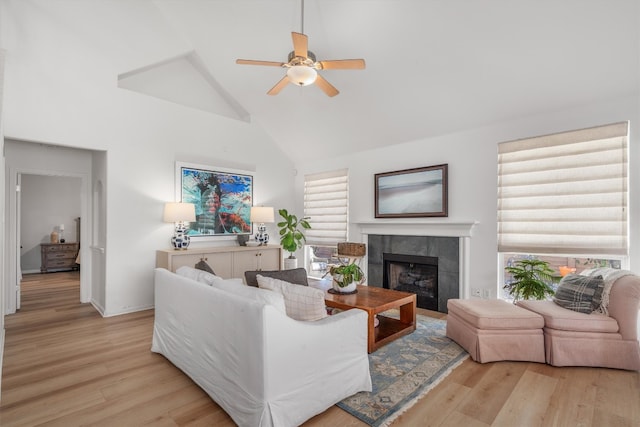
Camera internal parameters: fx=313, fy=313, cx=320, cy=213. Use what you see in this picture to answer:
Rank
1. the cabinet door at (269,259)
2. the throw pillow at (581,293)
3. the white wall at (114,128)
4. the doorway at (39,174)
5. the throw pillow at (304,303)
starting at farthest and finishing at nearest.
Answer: the cabinet door at (269,259) < the doorway at (39,174) < the white wall at (114,128) < the throw pillow at (581,293) < the throw pillow at (304,303)

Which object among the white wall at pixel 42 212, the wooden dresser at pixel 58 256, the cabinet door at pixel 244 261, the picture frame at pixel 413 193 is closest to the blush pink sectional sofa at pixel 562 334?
the picture frame at pixel 413 193

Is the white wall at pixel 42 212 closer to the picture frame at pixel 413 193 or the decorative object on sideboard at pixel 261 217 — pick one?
the decorative object on sideboard at pixel 261 217

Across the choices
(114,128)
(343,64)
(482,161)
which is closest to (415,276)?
(482,161)

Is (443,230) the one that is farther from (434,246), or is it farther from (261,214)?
(261,214)

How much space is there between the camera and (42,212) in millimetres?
7410

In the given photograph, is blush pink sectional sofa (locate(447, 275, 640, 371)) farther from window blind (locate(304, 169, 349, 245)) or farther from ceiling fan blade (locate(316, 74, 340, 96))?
window blind (locate(304, 169, 349, 245))

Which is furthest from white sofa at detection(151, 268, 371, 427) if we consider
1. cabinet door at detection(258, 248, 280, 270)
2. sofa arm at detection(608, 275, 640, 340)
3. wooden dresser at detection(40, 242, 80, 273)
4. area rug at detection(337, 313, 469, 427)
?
wooden dresser at detection(40, 242, 80, 273)

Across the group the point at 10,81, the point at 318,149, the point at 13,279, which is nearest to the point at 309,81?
the point at 318,149

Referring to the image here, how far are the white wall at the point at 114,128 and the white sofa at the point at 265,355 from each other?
7.98ft

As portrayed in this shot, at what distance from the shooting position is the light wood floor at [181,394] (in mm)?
1955

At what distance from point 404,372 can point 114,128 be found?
452 centimetres

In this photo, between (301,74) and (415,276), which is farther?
(415,276)

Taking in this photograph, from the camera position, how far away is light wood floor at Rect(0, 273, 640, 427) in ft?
6.41

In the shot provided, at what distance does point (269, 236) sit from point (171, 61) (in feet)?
10.8
